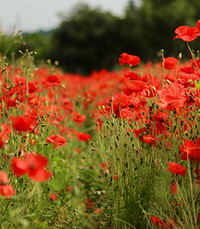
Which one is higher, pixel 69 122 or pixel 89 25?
pixel 89 25

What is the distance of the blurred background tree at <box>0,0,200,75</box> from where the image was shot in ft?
59.1

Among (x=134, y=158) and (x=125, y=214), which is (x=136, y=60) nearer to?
(x=134, y=158)

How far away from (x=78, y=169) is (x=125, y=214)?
5.37 ft

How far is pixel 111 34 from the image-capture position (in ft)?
69.9

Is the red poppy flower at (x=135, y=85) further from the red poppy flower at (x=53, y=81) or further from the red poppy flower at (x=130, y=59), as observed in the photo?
the red poppy flower at (x=53, y=81)

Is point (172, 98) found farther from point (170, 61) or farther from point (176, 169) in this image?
point (170, 61)

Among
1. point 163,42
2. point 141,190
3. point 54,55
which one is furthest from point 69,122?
point 54,55

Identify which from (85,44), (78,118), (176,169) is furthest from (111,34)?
(176,169)

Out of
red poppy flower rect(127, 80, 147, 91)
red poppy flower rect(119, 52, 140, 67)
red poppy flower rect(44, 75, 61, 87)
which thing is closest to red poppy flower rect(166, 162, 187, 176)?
red poppy flower rect(127, 80, 147, 91)

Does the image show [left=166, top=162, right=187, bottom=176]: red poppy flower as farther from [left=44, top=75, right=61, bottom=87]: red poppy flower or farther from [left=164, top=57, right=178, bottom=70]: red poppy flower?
[left=44, top=75, right=61, bottom=87]: red poppy flower

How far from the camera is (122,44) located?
2050cm

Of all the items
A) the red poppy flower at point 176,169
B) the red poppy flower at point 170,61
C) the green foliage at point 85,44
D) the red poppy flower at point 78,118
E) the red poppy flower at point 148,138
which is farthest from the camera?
the green foliage at point 85,44

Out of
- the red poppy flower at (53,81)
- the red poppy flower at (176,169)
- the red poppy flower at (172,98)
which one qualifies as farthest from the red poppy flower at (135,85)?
the red poppy flower at (53,81)

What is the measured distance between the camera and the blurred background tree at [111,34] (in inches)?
709
